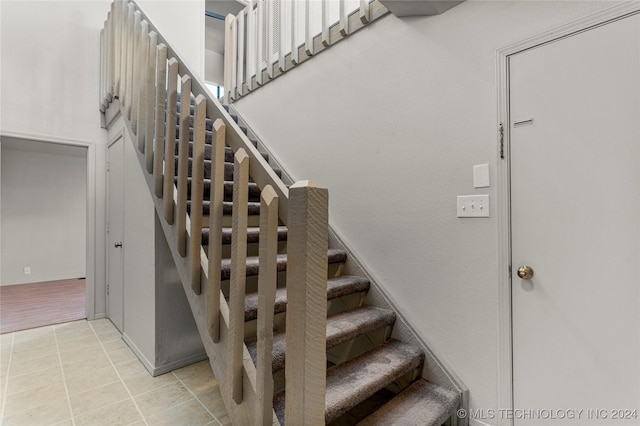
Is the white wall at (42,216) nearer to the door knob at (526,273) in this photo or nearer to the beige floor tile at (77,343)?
the beige floor tile at (77,343)

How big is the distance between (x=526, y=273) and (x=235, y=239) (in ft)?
4.32

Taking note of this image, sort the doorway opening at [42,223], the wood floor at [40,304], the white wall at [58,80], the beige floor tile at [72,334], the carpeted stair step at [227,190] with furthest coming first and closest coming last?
1. the doorway opening at [42,223]
2. the wood floor at [40,304]
3. the white wall at [58,80]
4. the beige floor tile at [72,334]
5. the carpeted stair step at [227,190]

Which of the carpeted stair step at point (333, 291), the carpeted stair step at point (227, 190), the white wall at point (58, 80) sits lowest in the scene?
the carpeted stair step at point (333, 291)

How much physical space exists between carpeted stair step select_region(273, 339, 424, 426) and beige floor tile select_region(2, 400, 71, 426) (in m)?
1.32

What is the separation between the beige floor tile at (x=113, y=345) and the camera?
8.36 ft

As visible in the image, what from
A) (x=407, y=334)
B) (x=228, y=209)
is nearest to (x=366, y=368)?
(x=407, y=334)

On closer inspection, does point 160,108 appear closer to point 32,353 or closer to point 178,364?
point 178,364

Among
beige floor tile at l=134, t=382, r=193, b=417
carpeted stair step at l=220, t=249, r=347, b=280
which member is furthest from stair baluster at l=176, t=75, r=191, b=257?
beige floor tile at l=134, t=382, r=193, b=417

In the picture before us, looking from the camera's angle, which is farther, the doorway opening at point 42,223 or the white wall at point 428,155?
the doorway opening at point 42,223

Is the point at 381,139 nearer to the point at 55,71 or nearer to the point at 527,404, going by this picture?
the point at 527,404

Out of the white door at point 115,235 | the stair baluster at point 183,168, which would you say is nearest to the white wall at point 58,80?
the white door at point 115,235

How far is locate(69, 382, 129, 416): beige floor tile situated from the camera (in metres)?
1.75

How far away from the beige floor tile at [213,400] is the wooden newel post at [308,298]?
3.46 ft

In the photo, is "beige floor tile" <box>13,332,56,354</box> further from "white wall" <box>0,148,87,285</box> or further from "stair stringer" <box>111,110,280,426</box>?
"white wall" <box>0,148,87,285</box>
